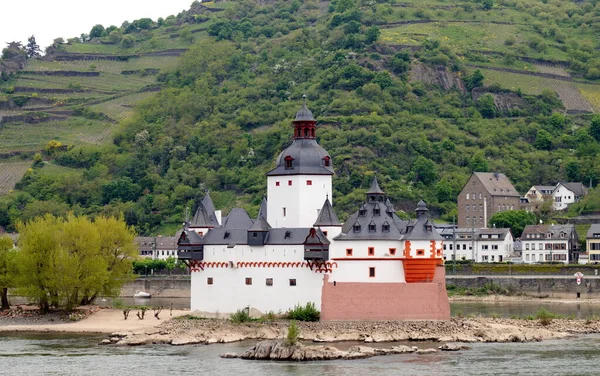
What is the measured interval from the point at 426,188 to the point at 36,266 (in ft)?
230

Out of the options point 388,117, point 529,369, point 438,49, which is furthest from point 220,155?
point 529,369

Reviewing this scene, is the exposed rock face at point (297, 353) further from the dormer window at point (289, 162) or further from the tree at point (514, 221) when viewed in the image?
the tree at point (514, 221)

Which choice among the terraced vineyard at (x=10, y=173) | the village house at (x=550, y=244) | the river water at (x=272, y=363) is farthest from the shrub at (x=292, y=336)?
the terraced vineyard at (x=10, y=173)

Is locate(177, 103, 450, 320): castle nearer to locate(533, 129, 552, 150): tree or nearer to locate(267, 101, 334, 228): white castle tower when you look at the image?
locate(267, 101, 334, 228): white castle tower

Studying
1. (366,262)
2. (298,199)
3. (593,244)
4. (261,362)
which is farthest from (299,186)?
(593,244)

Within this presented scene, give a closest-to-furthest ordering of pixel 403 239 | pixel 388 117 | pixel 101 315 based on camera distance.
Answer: pixel 403 239 < pixel 101 315 < pixel 388 117

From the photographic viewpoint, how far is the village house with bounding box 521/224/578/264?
13762 cm

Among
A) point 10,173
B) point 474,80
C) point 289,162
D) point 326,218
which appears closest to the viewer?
point 326,218

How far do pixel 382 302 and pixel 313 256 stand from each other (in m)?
4.93

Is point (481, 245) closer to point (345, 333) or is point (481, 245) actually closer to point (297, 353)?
point (345, 333)

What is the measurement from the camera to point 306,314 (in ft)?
284

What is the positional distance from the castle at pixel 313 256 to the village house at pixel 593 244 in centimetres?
4822

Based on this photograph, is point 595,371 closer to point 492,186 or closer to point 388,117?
point 492,186

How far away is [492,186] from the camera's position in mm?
155125
